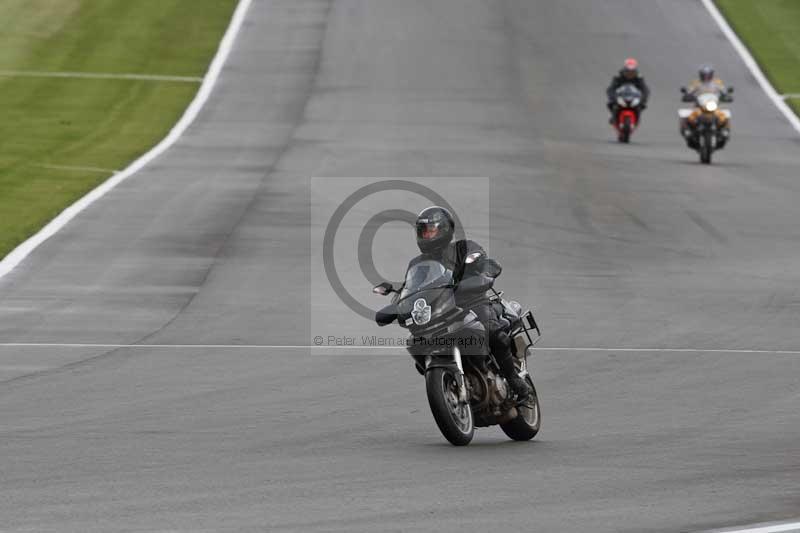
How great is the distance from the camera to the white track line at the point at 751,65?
40969 mm

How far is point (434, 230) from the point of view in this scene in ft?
38.4

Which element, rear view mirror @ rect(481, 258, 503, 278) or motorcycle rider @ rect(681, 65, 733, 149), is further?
motorcycle rider @ rect(681, 65, 733, 149)

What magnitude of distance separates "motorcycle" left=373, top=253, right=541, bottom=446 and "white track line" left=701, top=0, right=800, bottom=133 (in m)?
28.1

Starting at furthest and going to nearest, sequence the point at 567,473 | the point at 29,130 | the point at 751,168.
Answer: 1. the point at 29,130
2. the point at 751,168
3. the point at 567,473

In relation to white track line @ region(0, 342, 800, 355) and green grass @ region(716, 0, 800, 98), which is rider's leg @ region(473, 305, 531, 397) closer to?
white track line @ region(0, 342, 800, 355)

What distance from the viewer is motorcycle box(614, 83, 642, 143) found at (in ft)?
120

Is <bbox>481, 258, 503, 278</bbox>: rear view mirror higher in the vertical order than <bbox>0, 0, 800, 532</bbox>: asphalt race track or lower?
higher

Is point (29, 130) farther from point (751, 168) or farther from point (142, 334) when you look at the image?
point (142, 334)

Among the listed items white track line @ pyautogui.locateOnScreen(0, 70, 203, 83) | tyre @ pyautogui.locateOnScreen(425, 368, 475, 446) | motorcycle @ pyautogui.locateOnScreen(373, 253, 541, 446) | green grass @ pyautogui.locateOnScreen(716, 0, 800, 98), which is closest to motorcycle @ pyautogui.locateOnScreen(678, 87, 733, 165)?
green grass @ pyautogui.locateOnScreen(716, 0, 800, 98)

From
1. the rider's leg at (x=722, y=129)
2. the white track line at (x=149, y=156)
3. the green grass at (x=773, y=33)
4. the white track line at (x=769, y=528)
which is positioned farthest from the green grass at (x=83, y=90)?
the green grass at (x=773, y=33)

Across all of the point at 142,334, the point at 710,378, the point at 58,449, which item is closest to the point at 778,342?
the point at 710,378

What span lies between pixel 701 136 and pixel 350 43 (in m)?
17.3

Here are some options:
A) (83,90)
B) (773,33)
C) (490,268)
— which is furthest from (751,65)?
(490,268)

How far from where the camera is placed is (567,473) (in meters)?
10.4
